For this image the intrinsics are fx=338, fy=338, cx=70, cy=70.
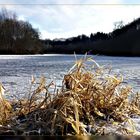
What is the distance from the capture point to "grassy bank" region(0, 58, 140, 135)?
2.18 m

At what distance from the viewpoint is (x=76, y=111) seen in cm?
211

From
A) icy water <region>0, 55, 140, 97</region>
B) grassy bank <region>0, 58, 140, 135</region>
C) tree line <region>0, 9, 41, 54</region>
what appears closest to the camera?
grassy bank <region>0, 58, 140, 135</region>

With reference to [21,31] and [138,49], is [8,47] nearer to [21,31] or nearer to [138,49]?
[21,31]

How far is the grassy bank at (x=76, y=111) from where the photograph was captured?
7.16 ft

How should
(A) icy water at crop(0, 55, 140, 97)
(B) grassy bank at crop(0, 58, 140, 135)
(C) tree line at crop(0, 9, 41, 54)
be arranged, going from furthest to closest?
(C) tree line at crop(0, 9, 41, 54)
(A) icy water at crop(0, 55, 140, 97)
(B) grassy bank at crop(0, 58, 140, 135)

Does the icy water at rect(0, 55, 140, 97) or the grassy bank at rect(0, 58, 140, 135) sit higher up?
the grassy bank at rect(0, 58, 140, 135)

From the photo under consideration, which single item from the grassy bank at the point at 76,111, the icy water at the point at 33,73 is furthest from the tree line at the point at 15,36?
the grassy bank at the point at 76,111

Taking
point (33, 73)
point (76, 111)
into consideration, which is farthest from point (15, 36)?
point (76, 111)

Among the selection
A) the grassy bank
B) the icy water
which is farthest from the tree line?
the grassy bank

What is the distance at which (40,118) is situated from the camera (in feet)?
7.41

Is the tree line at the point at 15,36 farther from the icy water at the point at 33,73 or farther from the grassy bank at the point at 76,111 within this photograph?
the grassy bank at the point at 76,111

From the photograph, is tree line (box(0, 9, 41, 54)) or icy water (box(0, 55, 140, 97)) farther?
tree line (box(0, 9, 41, 54))

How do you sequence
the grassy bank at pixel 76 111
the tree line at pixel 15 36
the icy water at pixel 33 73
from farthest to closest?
the tree line at pixel 15 36 < the icy water at pixel 33 73 < the grassy bank at pixel 76 111

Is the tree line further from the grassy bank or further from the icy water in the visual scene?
the grassy bank
